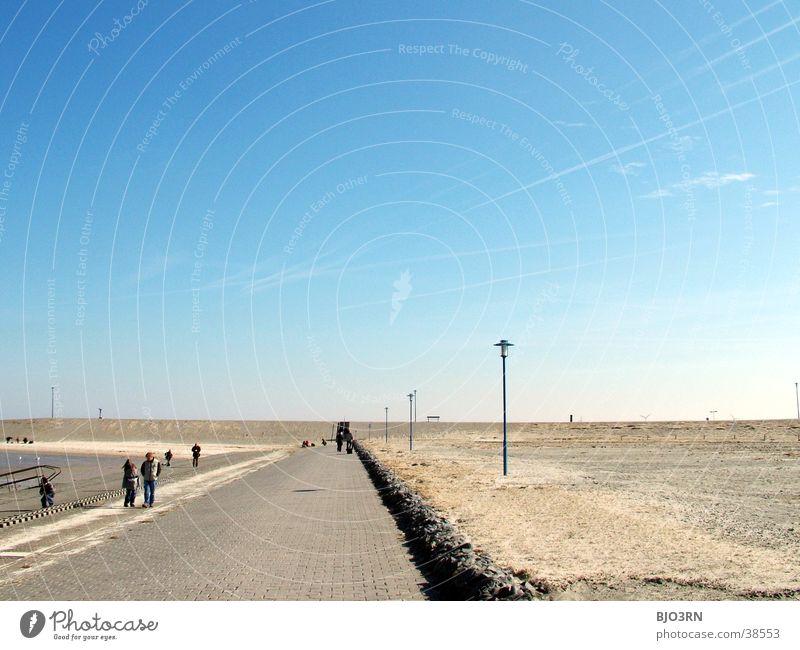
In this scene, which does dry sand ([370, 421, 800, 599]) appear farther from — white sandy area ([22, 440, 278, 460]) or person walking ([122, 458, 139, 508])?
white sandy area ([22, 440, 278, 460])

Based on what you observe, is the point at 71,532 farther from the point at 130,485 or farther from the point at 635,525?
the point at 635,525

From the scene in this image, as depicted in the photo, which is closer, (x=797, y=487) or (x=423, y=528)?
(x=423, y=528)

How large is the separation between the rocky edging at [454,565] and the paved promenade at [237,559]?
14.0 inches

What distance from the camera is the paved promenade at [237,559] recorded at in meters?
10.7

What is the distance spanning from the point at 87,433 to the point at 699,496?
154149 millimetres

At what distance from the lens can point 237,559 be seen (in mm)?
13406

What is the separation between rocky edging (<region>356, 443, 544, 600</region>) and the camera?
390 inches

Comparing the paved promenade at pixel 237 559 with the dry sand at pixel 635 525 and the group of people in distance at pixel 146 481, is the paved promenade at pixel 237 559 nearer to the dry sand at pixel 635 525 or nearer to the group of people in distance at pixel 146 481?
the group of people in distance at pixel 146 481

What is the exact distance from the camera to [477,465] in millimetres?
43562

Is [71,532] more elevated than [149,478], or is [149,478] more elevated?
[149,478]

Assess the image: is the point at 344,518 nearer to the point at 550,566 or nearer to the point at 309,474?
the point at 550,566

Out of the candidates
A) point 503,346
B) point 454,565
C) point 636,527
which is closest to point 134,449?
point 503,346

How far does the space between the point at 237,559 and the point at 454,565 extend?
4277mm

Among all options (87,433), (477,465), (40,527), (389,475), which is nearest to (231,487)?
(389,475)
